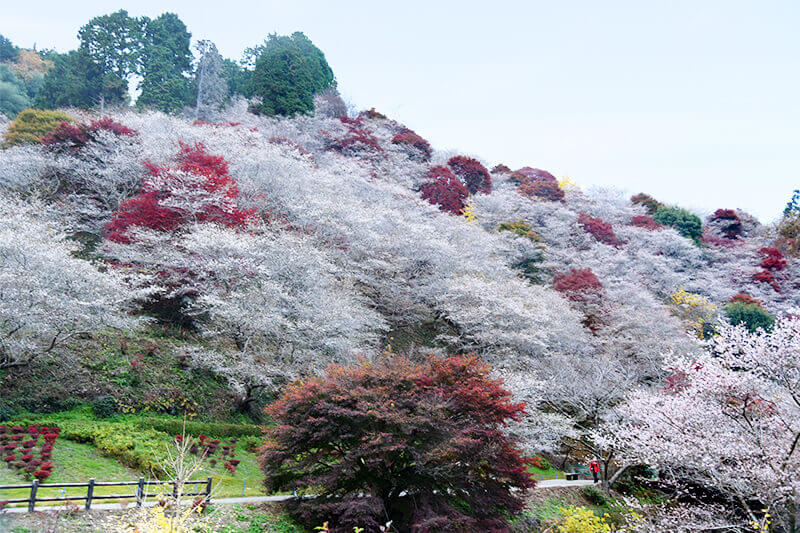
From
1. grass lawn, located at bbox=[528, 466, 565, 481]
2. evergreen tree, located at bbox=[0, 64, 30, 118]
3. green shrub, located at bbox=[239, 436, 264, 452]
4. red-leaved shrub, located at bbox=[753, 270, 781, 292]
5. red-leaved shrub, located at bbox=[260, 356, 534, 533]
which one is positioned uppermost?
evergreen tree, located at bbox=[0, 64, 30, 118]

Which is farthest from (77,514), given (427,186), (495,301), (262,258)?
(427,186)

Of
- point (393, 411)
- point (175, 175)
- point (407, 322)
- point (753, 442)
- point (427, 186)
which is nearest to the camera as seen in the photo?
point (753, 442)

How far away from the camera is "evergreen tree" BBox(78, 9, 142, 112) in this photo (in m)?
40.7

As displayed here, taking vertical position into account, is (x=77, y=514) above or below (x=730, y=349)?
below

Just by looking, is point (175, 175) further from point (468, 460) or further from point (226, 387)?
point (468, 460)

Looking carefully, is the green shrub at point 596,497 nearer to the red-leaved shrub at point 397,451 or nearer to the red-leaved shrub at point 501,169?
the red-leaved shrub at point 397,451

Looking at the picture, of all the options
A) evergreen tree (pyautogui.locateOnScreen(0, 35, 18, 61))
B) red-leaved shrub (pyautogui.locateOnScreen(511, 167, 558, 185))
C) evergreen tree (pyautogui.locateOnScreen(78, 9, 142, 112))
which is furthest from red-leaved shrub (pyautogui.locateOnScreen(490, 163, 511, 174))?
evergreen tree (pyautogui.locateOnScreen(0, 35, 18, 61))

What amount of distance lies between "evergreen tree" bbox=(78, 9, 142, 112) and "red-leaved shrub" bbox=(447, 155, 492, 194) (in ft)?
103

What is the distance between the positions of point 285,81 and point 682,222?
43.6m

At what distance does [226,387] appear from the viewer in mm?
18812

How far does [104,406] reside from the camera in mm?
15180

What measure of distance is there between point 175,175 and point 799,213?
194 ft

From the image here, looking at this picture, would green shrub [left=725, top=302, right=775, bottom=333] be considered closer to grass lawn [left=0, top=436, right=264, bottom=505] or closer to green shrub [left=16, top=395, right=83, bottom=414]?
grass lawn [left=0, top=436, right=264, bottom=505]

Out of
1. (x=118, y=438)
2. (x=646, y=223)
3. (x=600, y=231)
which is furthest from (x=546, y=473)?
(x=646, y=223)
